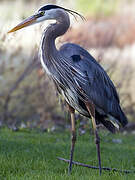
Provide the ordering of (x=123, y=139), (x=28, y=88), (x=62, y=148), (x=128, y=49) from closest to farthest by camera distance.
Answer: (x=62, y=148) → (x=123, y=139) → (x=28, y=88) → (x=128, y=49)

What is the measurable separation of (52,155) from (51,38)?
186 cm

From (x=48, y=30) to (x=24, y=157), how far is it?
5.87ft

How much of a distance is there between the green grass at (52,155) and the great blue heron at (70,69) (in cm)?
37

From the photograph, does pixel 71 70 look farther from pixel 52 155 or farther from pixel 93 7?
pixel 93 7

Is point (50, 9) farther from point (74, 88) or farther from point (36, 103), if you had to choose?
point (36, 103)

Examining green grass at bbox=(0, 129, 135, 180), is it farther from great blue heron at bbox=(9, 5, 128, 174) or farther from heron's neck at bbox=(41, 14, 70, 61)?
heron's neck at bbox=(41, 14, 70, 61)

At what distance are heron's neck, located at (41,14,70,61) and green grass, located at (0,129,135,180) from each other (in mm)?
1390

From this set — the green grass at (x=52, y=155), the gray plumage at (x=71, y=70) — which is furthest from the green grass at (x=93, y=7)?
the gray plumage at (x=71, y=70)

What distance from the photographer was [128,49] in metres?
20.0

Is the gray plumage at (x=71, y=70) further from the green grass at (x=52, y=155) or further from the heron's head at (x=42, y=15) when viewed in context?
the green grass at (x=52, y=155)

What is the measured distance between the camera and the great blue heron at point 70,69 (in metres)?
5.62

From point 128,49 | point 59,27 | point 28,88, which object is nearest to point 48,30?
point 59,27

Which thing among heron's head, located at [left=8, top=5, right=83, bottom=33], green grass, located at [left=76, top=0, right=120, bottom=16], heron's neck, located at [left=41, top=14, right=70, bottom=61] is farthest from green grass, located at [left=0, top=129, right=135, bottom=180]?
green grass, located at [left=76, top=0, right=120, bottom=16]

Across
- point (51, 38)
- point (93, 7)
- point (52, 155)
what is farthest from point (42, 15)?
point (93, 7)
